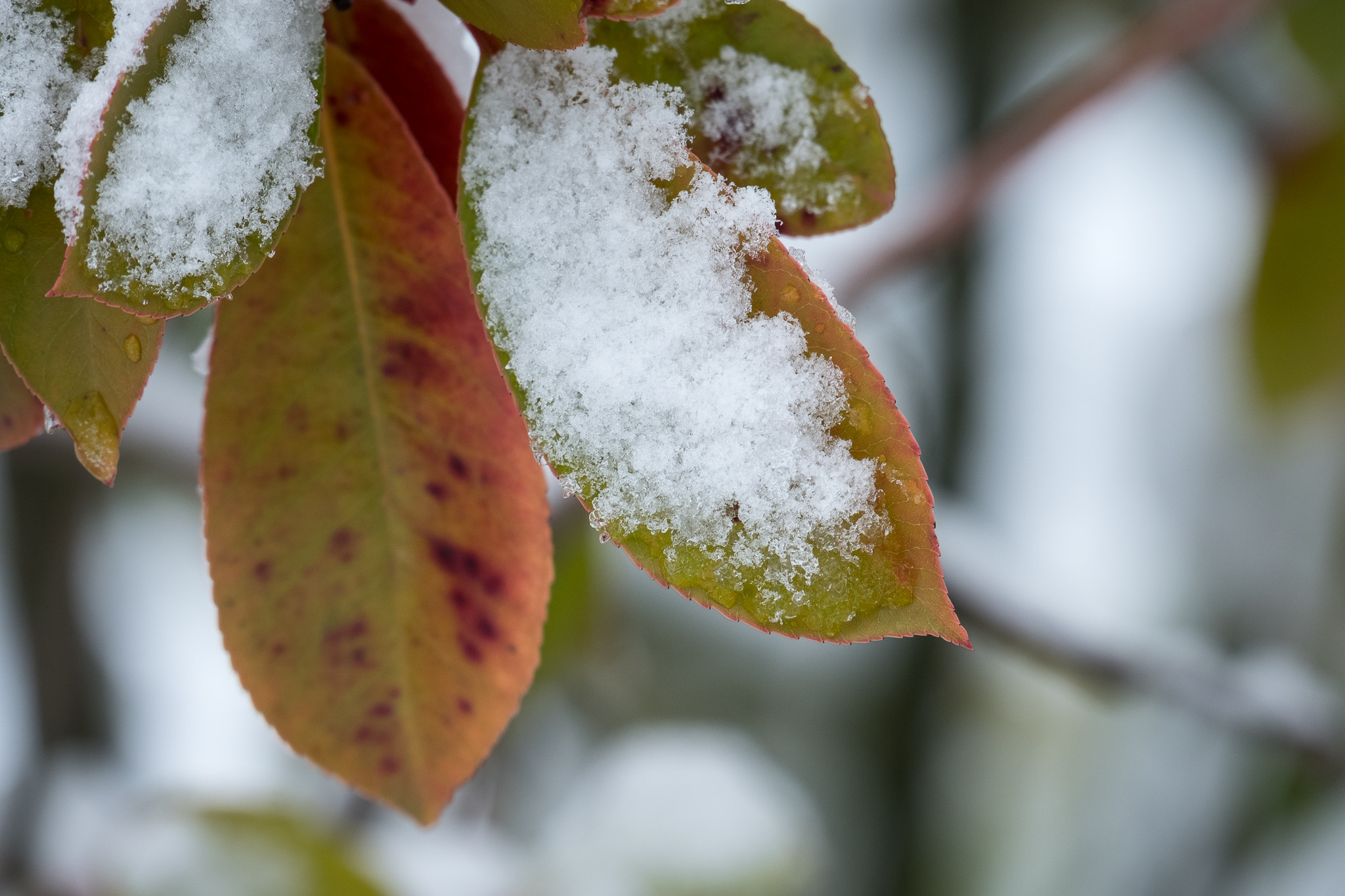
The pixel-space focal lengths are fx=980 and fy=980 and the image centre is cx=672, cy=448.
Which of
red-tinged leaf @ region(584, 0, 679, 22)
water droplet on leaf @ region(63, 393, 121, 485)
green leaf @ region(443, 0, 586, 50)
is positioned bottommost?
water droplet on leaf @ region(63, 393, 121, 485)

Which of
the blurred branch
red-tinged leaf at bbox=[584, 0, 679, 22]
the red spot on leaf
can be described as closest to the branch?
the blurred branch

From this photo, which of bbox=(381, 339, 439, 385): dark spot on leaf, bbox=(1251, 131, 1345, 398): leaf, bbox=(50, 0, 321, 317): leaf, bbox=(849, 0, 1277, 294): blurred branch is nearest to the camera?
bbox=(50, 0, 321, 317): leaf

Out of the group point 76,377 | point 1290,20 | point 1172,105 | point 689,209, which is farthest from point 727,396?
point 1172,105

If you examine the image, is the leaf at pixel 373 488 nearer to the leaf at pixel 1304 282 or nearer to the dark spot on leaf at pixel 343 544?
the dark spot on leaf at pixel 343 544

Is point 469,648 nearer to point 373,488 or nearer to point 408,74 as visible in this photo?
point 373,488

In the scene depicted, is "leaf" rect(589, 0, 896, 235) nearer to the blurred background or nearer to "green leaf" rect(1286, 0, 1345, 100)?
the blurred background

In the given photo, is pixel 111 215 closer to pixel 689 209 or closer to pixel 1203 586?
pixel 689 209

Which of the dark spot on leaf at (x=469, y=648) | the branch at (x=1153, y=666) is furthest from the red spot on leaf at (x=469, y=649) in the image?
the branch at (x=1153, y=666)
